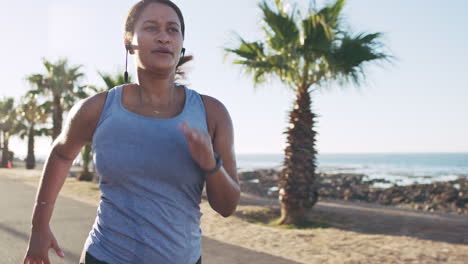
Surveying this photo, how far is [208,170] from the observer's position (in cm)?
132

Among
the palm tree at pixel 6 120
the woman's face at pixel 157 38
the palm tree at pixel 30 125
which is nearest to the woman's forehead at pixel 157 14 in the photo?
the woman's face at pixel 157 38

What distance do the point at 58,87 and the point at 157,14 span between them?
2441 cm

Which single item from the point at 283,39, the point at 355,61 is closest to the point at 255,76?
the point at 283,39

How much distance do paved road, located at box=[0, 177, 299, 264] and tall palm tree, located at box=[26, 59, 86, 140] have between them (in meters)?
15.0

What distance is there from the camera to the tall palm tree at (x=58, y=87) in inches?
948

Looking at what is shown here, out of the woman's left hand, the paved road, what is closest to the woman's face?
the woman's left hand

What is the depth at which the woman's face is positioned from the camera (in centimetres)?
151

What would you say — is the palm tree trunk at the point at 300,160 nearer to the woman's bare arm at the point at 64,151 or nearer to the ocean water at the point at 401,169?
the ocean water at the point at 401,169

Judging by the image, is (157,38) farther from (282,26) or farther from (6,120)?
(6,120)

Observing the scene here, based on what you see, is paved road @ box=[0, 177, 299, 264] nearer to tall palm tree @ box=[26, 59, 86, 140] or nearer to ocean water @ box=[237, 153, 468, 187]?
ocean water @ box=[237, 153, 468, 187]

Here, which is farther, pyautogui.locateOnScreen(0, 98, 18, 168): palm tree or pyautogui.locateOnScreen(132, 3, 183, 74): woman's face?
pyautogui.locateOnScreen(0, 98, 18, 168): palm tree

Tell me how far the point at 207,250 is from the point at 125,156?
4.99 metres

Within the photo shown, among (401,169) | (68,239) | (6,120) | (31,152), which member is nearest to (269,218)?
(68,239)

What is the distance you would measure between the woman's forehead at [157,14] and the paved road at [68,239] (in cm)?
441
